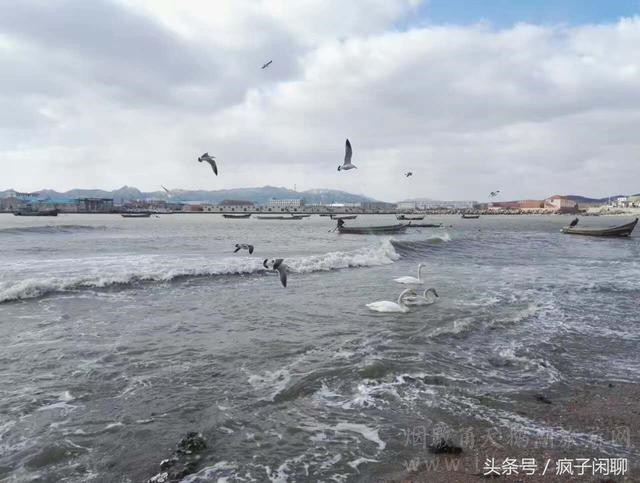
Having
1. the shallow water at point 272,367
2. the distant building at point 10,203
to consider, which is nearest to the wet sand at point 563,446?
the shallow water at point 272,367

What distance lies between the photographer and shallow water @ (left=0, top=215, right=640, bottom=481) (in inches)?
185

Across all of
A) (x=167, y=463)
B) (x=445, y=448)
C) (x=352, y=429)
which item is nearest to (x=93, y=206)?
(x=167, y=463)

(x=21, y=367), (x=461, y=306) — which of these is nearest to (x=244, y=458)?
(x=21, y=367)

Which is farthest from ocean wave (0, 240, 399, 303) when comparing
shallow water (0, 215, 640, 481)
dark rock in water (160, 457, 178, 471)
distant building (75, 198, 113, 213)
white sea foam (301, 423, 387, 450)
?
distant building (75, 198, 113, 213)

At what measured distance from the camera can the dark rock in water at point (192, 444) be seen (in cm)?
468

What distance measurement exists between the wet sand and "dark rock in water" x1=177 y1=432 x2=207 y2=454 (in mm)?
2084

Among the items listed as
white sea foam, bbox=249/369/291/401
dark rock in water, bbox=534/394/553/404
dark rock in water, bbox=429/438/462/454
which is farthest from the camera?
white sea foam, bbox=249/369/291/401

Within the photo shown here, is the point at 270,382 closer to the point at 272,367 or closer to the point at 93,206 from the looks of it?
the point at 272,367

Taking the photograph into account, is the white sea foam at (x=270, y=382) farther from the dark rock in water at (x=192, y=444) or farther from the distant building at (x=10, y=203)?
the distant building at (x=10, y=203)

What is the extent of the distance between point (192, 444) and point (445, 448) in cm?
290

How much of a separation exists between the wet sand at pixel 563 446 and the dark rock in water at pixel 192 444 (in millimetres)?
2084

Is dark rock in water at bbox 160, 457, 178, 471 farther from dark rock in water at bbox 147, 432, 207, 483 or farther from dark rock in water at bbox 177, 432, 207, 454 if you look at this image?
dark rock in water at bbox 177, 432, 207, 454

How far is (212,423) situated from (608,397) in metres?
5.65

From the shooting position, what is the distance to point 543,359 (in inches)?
301
